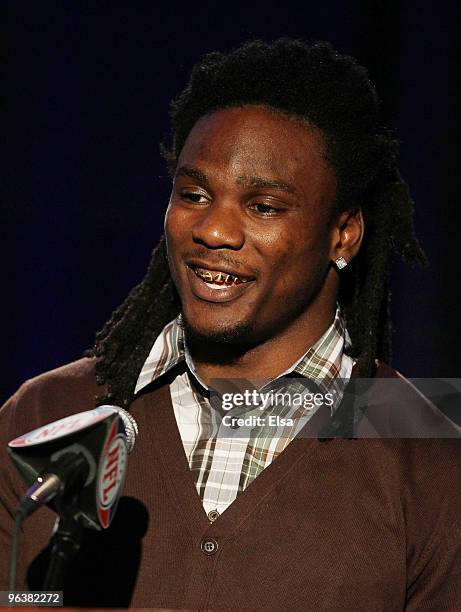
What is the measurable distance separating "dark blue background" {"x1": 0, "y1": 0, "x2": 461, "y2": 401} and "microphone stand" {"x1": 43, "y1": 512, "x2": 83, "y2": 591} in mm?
1720

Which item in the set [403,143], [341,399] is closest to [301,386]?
[341,399]

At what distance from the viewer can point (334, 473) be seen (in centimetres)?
187

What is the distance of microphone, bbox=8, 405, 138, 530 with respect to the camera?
1.34 m

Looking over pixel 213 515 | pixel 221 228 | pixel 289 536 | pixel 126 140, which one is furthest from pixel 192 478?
pixel 126 140

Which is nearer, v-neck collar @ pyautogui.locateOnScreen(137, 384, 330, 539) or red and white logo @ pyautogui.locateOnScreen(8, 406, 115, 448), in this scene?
red and white logo @ pyautogui.locateOnScreen(8, 406, 115, 448)

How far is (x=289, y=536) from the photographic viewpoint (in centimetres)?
180

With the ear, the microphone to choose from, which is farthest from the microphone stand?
the ear

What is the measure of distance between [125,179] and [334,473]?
4.62 feet

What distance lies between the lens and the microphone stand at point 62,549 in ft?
4.28

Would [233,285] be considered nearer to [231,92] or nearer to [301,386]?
[301,386]

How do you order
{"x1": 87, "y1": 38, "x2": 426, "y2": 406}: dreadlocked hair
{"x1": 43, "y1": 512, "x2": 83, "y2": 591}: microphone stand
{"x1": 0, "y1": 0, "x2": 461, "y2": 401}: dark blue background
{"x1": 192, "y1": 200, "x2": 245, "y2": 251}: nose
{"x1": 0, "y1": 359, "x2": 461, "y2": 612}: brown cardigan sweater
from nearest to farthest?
{"x1": 43, "y1": 512, "x2": 83, "y2": 591}: microphone stand < {"x1": 0, "y1": 359, "x2": 461, "y2": 612}: brown cardigan sweater < {"x1": 192, "y1": 200, "x2": 245, "y2": 251}: nose < {"x1": 87, "y1": 38, "x2": 426, "y2": 406}: dreadlocked hair < {"x1": 0, "y1": 0, "x2": 461, "y2": 401}: dark blue background

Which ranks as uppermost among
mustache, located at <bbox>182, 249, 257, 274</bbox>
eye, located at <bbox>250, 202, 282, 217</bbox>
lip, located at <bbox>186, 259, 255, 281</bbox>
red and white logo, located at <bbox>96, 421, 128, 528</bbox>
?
eye, located at <bbox>250, 202, 282, 217</bbox>

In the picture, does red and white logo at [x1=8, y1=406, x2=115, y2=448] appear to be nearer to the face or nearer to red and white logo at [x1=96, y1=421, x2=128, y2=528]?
red and white logo at [x1=96, y1=421, x2=128, y2=528]

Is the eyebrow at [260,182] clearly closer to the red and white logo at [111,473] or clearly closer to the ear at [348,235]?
the ear at [348,235]
